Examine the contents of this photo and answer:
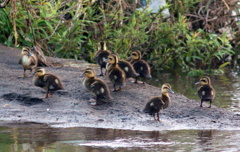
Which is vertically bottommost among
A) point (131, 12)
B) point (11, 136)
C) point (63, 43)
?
point (11, 136)

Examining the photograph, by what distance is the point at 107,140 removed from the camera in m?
5.21

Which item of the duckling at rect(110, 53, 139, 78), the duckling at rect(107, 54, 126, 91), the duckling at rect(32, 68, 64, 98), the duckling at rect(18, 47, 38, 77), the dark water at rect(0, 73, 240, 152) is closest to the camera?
the dark water at rect(0, 73, 240, 152)

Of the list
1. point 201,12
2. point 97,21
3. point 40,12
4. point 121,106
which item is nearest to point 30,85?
point 121,106

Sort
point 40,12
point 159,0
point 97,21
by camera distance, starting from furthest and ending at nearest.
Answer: point 159,0, point 97,21, point 40,12

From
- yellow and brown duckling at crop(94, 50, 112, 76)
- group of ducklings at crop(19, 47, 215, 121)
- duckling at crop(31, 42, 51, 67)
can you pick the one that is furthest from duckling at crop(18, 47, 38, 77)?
yellow and brown duckling at crop(94, 50, 112, 76)

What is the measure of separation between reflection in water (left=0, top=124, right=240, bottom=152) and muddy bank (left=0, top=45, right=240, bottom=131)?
31cm

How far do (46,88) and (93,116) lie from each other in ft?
3.45

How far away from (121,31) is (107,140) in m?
7.11

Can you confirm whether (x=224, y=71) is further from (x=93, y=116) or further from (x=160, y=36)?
(x=93, y=116)

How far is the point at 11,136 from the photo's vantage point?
530cm

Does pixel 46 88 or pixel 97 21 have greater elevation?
pixel 97 21

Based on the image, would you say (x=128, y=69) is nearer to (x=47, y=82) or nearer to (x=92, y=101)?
(x=92, y=101)

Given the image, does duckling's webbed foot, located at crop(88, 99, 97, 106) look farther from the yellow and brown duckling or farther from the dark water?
the yellow and brown duckling

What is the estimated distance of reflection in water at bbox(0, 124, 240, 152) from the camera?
488cm
